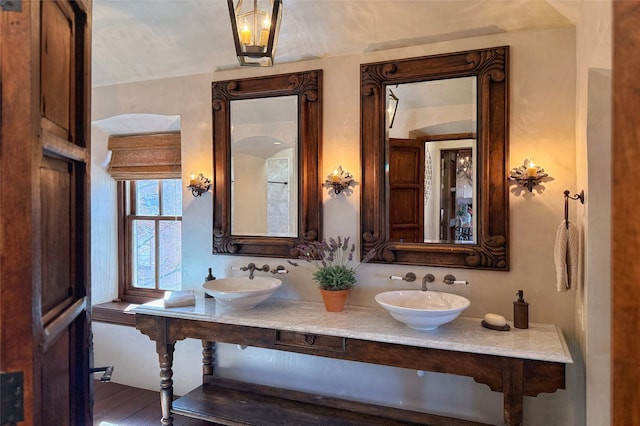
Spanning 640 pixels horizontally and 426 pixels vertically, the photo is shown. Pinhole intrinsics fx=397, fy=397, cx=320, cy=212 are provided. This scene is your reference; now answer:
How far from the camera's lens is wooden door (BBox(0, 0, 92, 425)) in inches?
34.7

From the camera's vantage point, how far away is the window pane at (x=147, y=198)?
12.2 feet

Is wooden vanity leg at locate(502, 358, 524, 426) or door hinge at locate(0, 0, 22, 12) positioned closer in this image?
door hinge at locate(0, 0, 22, 12)

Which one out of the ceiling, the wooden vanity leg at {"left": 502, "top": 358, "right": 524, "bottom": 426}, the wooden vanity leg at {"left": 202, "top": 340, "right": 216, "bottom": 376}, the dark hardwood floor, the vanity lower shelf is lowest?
the dark hardwood floor

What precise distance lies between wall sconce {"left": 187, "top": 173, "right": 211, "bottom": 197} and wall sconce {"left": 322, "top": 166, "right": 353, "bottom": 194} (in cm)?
102

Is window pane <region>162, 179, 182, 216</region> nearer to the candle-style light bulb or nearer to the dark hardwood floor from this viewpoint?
the dark hardwood floor

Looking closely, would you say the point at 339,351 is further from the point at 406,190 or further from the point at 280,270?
the point at 406,190

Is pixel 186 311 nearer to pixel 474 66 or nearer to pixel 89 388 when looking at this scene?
pixel 89 388

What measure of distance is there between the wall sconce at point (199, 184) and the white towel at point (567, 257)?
2379 mm

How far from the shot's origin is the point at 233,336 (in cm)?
243

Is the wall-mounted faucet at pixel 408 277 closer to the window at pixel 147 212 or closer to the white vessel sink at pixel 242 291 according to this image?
the white vessel sink at pixel 242 291

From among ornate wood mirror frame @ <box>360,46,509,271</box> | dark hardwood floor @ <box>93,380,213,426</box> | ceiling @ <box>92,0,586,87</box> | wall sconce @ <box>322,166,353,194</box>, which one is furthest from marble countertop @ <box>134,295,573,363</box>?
ceiling @ <box>92,0,586,87</box>

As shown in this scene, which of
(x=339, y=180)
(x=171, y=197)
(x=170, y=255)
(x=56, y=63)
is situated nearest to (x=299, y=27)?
(x=339, y=180)

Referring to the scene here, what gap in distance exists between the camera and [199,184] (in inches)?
121

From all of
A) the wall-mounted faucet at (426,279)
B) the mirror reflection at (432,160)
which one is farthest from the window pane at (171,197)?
the wall-mounted faucet at (426,279)
